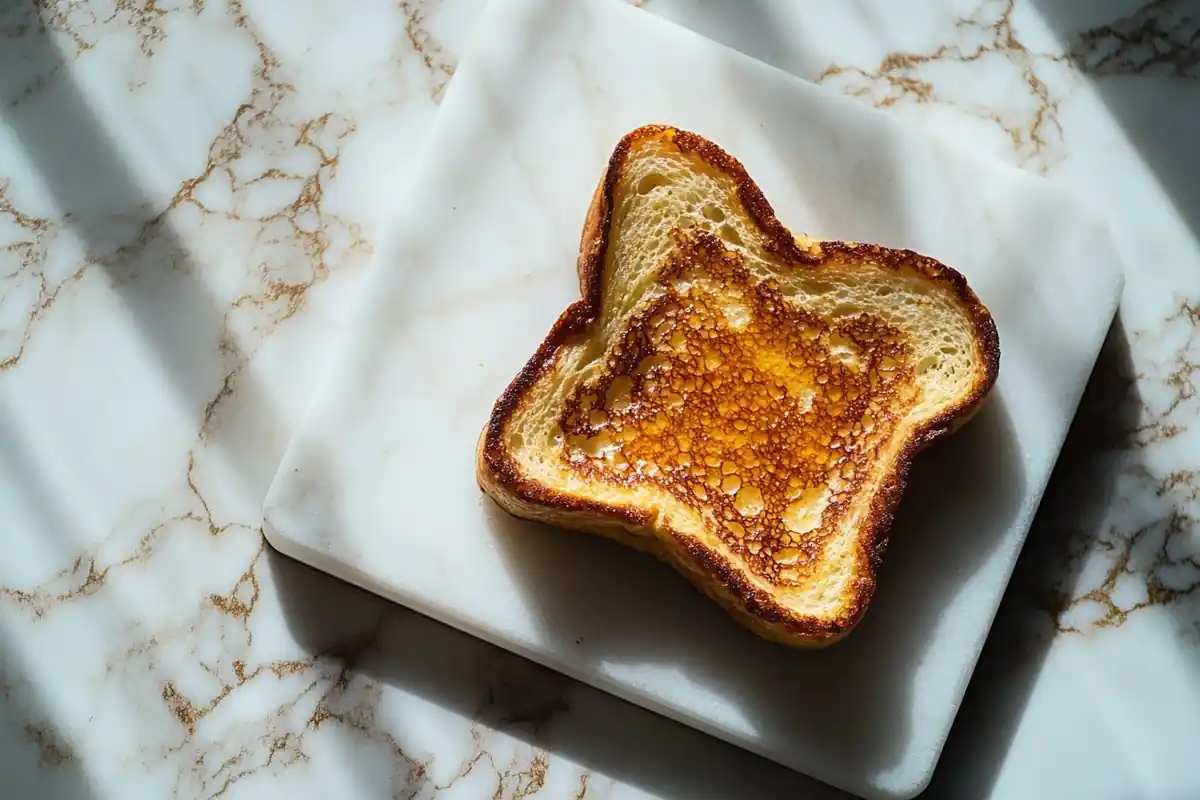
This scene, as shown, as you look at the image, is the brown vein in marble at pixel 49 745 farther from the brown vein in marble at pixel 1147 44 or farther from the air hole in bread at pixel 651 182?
A: the brown vein in marble at pixel 1147 44

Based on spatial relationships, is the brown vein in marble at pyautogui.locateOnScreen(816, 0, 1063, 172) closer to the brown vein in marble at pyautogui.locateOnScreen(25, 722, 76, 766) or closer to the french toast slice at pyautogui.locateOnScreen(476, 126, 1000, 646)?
the french toast slice at pyautogui.locateOnScreen(476, 126, 1000, 646)

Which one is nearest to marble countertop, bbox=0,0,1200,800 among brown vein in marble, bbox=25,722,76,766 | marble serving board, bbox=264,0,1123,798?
brown vein in marble, bbox=25,722,76,766

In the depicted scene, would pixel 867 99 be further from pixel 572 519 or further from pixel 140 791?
pixel 140 791

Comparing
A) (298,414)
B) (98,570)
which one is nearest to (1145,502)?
(298,414)

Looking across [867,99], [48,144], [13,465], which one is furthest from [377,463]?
[867,99]

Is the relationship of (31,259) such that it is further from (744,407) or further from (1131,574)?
(1131,574)

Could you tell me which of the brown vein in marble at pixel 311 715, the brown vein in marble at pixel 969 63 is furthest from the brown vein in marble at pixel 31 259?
the brown vein in marble at pixel 969 63
